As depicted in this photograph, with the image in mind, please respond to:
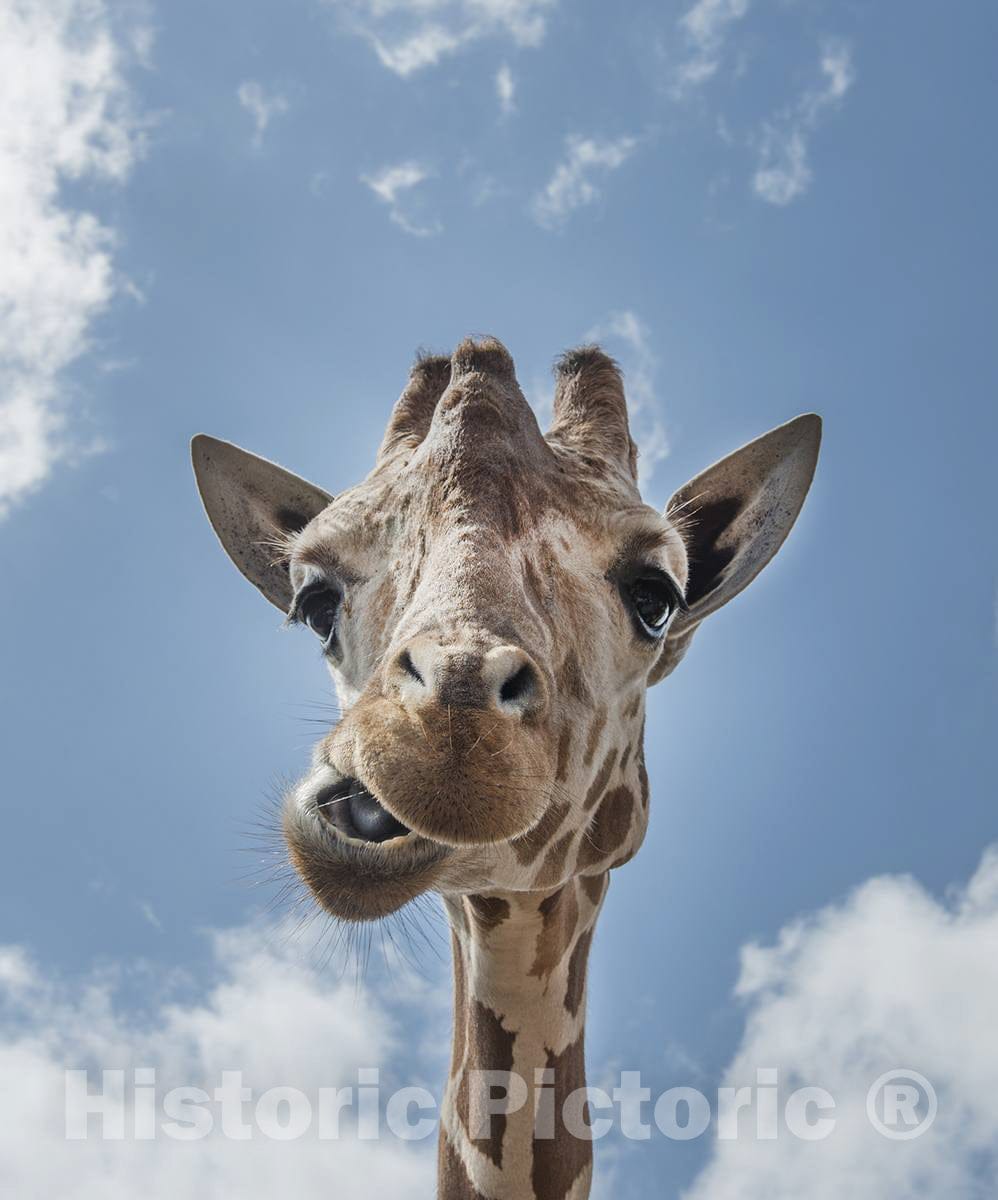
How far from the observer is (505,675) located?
3.00 m

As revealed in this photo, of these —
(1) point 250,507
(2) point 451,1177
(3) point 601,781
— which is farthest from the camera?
(1) point 250,507

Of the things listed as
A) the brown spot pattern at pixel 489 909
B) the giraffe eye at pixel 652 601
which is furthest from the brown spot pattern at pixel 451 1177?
the giraffe eye at pixel 652 601

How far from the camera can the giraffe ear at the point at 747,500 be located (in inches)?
229

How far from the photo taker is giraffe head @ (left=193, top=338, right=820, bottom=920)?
2926 mm

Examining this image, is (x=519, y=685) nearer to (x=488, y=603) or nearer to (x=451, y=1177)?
(x=488, y=603)

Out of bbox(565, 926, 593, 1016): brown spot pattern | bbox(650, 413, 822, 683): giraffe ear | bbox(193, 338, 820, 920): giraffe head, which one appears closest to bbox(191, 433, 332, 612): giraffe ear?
bbox(193, 338, 820, 920): giraffe head

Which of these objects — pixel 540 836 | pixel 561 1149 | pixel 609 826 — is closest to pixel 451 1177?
pixel 561 1149

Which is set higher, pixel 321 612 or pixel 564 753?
pixel 321 612

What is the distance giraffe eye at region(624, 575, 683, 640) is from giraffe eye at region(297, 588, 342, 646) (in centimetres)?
138

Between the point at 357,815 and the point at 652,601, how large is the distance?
197 cm

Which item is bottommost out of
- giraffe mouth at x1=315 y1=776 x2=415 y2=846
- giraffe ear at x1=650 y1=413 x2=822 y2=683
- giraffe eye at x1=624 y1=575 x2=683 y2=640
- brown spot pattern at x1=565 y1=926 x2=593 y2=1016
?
giraffe mouth at x1=315 y1=776 x2=415 y2=846

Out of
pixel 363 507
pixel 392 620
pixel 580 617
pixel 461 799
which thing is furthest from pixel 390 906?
pixel 363 507

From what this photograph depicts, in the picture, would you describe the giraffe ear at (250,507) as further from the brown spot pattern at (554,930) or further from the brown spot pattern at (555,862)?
the brown spot pattern at (555,862)

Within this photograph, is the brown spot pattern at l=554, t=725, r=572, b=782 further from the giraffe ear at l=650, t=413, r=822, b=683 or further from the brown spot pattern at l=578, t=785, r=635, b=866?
the giraffe ear at l=650, t=413, r=822, b=683
